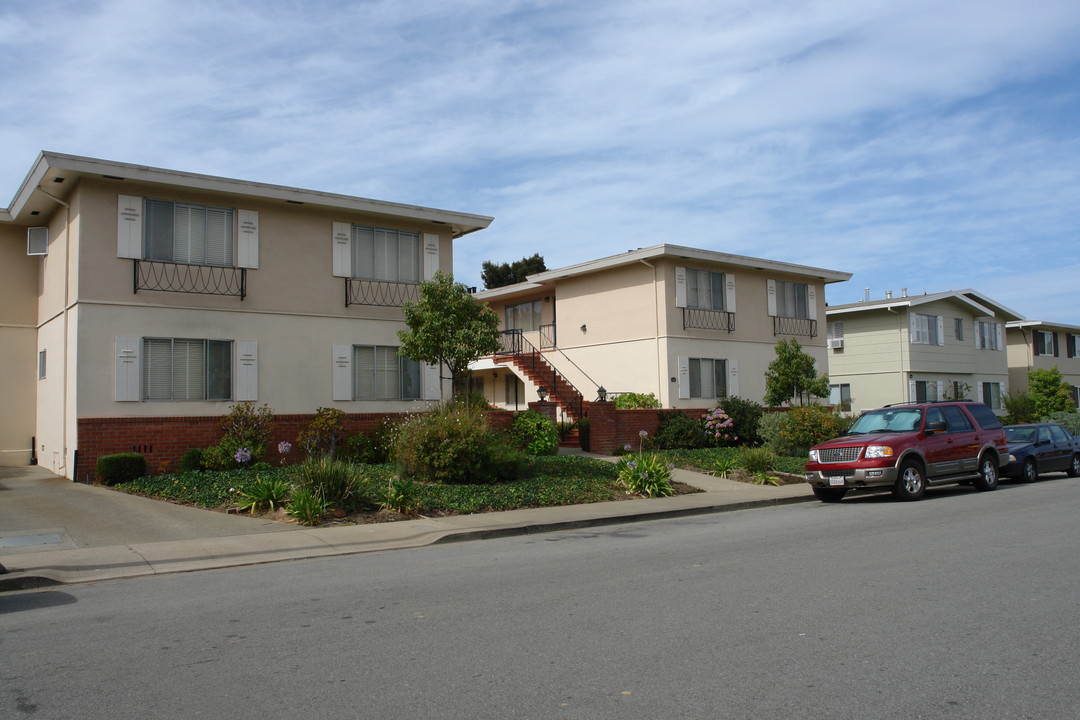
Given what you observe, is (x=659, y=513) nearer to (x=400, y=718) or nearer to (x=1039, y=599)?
Answer: (x=1039, y=599)

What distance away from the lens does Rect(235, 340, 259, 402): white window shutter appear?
18688mm

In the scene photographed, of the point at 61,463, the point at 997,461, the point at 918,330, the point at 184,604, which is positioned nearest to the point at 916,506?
the point at 997,461

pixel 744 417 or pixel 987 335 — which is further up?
pixel 987 335

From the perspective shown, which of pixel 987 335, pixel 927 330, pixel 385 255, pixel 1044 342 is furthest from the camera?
pixel 1044 342

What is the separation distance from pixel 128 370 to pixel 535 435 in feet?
30.8

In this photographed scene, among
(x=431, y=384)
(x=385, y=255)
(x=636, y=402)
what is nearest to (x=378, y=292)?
(x=385, y=255)

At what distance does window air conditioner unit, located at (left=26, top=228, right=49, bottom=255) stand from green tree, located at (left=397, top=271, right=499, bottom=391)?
873cm

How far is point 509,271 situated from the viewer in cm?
5597

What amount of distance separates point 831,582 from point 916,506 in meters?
7.69

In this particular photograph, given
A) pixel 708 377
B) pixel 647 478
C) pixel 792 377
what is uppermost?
pixel 708 377

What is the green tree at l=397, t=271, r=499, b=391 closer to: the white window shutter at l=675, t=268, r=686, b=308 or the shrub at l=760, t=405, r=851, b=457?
the shrub at l=760, t=405, r=851, b=457

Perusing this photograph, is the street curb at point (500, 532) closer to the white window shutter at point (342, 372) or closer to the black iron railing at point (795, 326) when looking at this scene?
the white window shutter at point (342, 372)

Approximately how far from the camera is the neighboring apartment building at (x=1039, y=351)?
46438 millimetres

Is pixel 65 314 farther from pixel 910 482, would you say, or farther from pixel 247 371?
pixel 910 482
